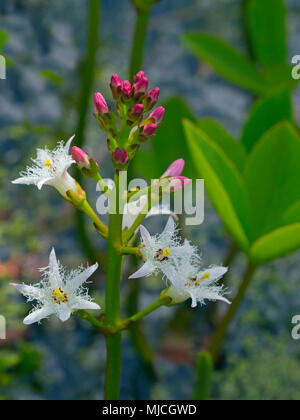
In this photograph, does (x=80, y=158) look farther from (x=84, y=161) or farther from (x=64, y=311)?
(x=64, y=311)

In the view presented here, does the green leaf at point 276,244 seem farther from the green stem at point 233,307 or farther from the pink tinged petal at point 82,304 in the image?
the pink tinged petal at point 82,304

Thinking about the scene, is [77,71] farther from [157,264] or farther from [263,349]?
[157,264]

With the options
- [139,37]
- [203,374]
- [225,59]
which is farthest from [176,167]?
[225,59]

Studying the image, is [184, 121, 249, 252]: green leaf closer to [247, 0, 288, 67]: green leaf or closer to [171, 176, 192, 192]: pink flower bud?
[171, 176, 192, 192]: pink flower bud

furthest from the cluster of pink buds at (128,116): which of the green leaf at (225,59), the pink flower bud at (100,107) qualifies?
the green leaf at (225,59)

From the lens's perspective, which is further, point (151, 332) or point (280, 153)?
point (151, 332)

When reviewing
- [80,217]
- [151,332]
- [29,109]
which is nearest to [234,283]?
[151,332]
